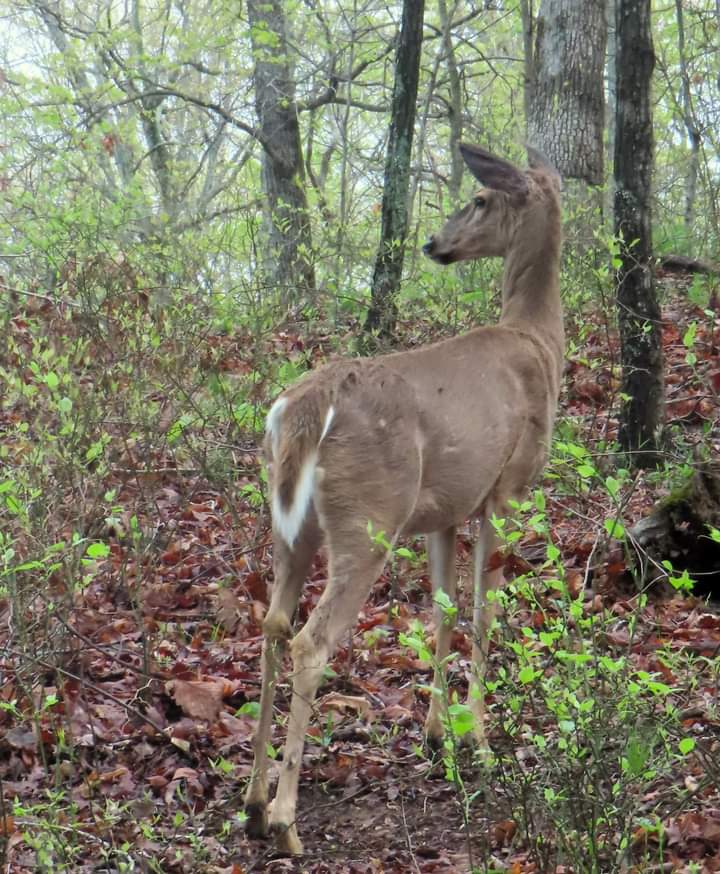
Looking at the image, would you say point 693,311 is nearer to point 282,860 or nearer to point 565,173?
point 565,173

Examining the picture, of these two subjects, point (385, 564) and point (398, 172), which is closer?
point (385, 564)

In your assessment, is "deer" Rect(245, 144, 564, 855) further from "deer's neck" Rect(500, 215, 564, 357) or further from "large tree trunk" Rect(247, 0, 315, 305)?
"large tree trunk" Rect(247, 0, 315, 305)

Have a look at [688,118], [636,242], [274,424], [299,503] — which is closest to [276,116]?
[688,118]

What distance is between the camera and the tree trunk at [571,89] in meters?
11.3

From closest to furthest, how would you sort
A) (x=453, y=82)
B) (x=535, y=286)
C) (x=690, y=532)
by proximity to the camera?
(x=690, y=532) < (x=535, y=286) < (x=453, y=82)

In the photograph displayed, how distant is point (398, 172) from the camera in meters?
9.83

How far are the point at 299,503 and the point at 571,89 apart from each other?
27.1 ft

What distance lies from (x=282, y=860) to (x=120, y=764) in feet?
3.36

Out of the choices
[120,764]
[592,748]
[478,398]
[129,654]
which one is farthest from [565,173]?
[592,748]

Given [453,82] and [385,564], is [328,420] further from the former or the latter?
[453,82]

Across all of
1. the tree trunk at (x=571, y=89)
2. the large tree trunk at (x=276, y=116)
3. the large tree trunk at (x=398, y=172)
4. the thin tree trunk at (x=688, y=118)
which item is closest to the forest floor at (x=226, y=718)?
the large tree trunk at (x=398, y=172)

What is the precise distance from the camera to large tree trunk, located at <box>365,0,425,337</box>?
30.9 feet

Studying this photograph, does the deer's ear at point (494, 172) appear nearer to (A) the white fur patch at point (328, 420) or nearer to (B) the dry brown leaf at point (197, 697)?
(A) the white fur patch at point (328, 420)

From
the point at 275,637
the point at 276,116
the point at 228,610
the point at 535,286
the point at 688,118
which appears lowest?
the point at 228,610
